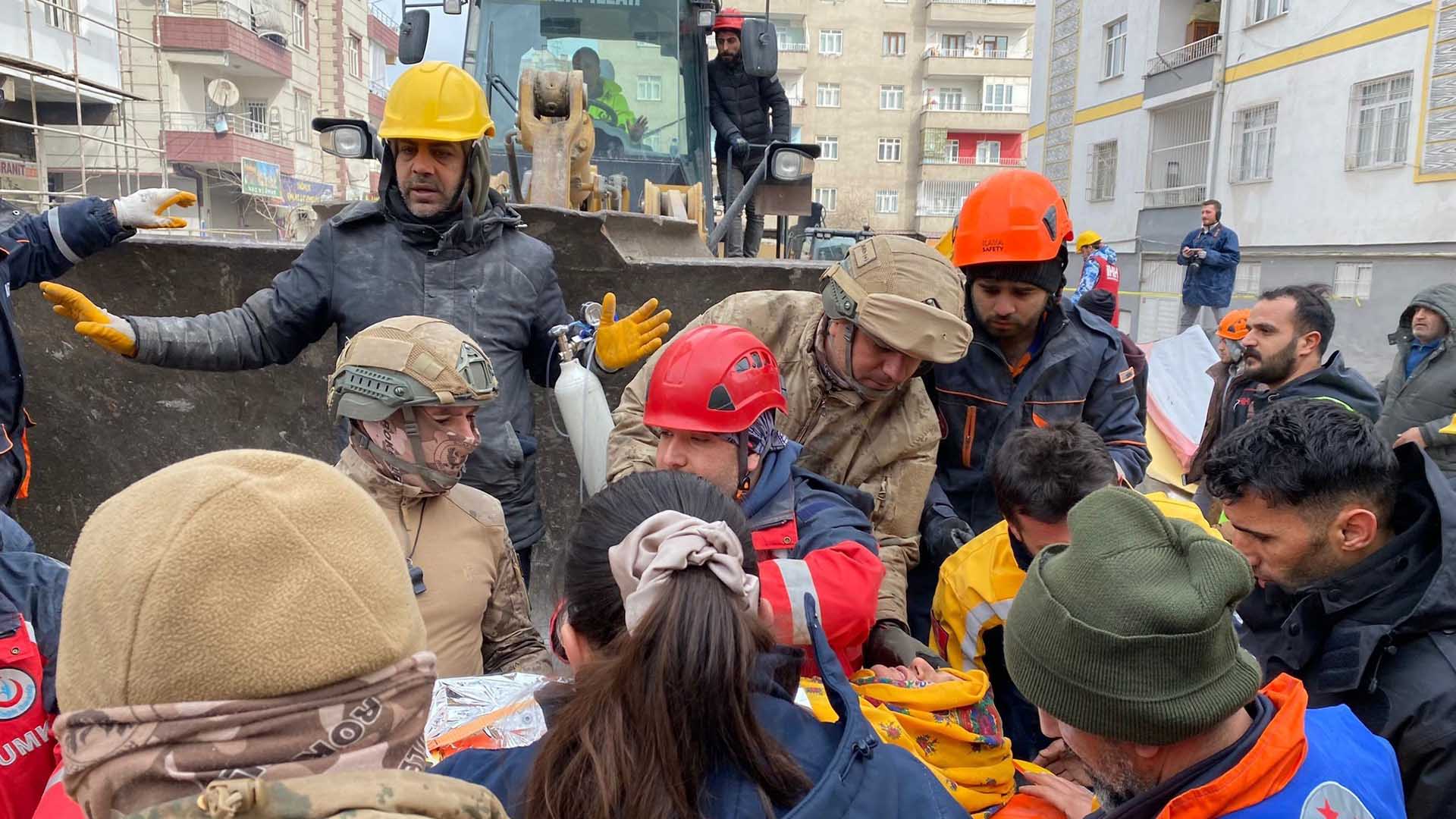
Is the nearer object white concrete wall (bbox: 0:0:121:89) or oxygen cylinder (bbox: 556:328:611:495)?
oxygen cylinder (bbox: 556:328:611:495)

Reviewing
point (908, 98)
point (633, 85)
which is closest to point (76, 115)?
point (633, 85)

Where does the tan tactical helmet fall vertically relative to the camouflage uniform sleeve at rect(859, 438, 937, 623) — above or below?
above

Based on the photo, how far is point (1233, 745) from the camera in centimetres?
136

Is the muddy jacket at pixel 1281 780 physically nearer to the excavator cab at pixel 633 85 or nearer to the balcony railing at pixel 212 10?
the excavator cab at pixel 633 85

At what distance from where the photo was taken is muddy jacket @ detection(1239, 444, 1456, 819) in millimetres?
1650

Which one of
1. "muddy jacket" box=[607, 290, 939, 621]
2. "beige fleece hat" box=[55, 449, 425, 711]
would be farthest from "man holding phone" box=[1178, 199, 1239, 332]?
"beige fleece hat" box=[55, 449, 425, 711]

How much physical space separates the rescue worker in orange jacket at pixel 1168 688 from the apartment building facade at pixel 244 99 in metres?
22.7

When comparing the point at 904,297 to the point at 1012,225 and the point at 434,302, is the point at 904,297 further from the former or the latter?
the point at 434,302

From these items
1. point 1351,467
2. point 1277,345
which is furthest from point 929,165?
point 1351,467

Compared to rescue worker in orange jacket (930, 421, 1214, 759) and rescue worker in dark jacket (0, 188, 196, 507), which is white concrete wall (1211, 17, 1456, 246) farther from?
rescue worker in dark jacket (0, 188, 196, 507)

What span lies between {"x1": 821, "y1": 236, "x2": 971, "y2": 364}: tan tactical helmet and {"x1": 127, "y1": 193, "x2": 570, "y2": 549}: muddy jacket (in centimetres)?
105

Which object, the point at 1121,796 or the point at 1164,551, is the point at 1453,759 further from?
the point at 1164,551

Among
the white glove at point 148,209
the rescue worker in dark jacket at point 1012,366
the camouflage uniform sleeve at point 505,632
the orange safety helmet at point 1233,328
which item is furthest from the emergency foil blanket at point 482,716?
the orange safety helmet at point 1233,328

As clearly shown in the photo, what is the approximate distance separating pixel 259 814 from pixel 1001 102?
48612mm
